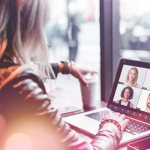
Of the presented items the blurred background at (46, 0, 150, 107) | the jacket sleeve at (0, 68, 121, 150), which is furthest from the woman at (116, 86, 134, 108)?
the blurred background at (46, 0, 150, 107)

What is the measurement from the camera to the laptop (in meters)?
0.94

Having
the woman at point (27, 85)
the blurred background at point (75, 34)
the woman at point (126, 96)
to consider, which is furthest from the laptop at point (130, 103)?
the blurred background at point (75, 34)

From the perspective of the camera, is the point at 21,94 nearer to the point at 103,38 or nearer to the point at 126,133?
the point at 126,133

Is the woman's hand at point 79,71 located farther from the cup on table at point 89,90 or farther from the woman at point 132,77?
the woman at point 132,77

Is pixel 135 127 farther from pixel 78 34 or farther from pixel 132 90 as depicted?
pixel 78 34

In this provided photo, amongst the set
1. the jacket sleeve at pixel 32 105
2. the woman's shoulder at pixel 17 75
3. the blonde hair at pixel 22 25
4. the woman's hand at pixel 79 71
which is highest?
the blonde hair at pixel 22 25

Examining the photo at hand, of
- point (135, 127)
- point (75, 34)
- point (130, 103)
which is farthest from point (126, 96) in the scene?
point (75, 34)

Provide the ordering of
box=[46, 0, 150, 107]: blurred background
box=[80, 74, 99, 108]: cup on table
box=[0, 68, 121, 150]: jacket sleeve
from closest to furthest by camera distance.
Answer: box=[0, 68, 121, 150]: jacket sleeve
box=[80, 74, 99, 108]: cup on table
box=[46, 0, 150, 107]: blurred background

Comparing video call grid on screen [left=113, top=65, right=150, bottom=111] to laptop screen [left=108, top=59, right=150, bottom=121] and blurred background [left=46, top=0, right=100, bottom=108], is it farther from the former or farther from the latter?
blurred background [left=46, top=0, right=100, bottom=108]

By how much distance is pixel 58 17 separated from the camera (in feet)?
25.0

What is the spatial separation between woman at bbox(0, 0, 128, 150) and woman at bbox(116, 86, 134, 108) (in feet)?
1.30

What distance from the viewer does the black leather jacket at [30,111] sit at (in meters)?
0.55

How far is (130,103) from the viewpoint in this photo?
1.06 meters

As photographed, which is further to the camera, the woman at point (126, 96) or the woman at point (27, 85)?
the woman at point (126, 96)
